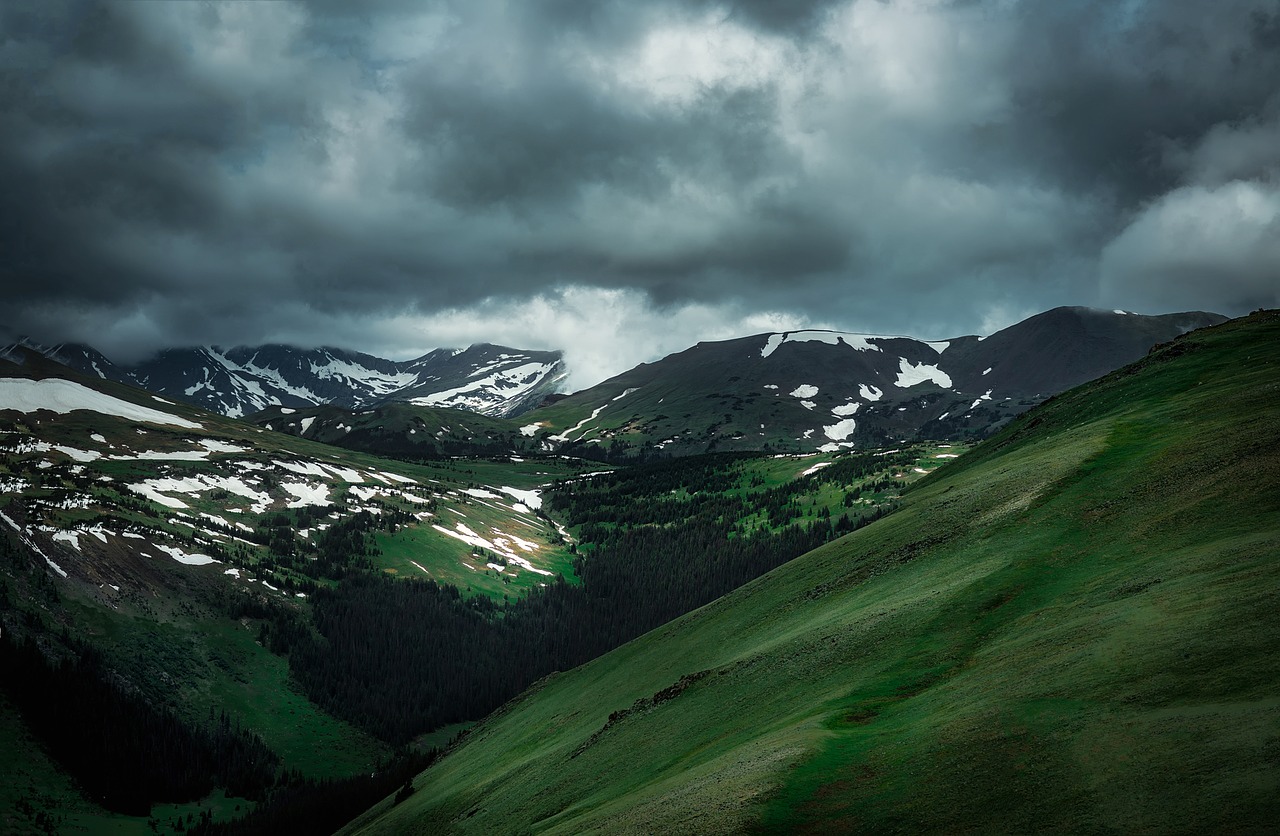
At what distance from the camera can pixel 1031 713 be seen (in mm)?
26000

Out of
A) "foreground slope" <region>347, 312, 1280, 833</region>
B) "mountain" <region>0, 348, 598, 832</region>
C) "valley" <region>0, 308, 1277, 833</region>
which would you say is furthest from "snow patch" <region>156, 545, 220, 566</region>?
"foreground slope" <region>347, 312, 1280, 833</region>

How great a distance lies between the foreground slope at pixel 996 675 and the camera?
22062 mm

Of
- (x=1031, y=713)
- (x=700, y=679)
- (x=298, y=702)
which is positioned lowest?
(x=298, y=702)

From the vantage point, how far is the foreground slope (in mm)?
22062

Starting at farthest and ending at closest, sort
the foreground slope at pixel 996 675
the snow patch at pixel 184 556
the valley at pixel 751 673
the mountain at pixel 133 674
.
Answer: the snow patch at pixel 184 556 < the mountain at pixel 133 674 < the valley at pixel 751 673 < the foreground slope at pixel 996 675

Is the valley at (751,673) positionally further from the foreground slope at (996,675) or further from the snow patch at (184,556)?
the snow patch at (184,556)

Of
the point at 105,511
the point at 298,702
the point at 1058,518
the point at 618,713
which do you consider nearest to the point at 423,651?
the point at 298,702

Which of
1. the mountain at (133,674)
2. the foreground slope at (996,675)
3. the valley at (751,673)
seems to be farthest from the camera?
the mountain at (133,674)

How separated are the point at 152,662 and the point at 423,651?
60184 mm

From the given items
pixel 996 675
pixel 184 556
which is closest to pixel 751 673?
pixel 996 675

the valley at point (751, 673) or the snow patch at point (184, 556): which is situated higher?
the snow patch at point (184, 556)

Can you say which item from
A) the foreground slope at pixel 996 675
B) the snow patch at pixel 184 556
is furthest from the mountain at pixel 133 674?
the foreground slope at pixel 996 675

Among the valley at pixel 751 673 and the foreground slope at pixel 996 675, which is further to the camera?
the valley at pixel 751 673

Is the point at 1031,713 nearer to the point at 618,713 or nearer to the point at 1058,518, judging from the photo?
the point at 1058,518
